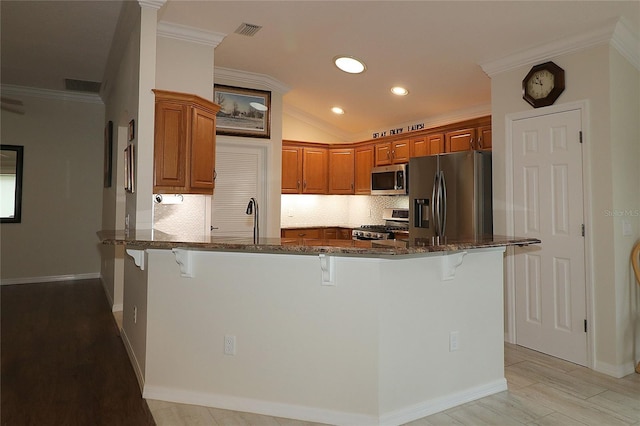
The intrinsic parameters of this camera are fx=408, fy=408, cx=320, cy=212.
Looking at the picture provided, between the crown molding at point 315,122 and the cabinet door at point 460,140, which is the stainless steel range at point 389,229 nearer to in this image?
the cabinet door at point 460,140

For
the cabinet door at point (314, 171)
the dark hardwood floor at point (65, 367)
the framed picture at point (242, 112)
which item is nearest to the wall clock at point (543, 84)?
the framed picture at point (242, 112)

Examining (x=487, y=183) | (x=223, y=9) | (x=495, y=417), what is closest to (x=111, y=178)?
(x=223, y=9)

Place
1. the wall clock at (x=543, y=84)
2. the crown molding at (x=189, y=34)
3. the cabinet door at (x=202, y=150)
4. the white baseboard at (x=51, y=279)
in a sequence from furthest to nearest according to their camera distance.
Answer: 1. the white baseboard at (x=51, y=279)
2. the crown molding at (x=189, y=34)
3. the cabinet door at (x=202, y=150)
4. the wall clock at (x=543, y=84)

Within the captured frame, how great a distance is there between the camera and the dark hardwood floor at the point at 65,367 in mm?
2408

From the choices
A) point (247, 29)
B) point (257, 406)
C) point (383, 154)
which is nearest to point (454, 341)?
point (257, 406)

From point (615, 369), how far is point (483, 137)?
8.29 feet

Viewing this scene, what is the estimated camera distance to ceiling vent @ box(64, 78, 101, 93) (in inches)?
227

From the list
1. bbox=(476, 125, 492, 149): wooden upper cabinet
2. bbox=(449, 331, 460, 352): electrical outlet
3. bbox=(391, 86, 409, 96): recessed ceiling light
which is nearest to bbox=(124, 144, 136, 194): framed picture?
bbox=(449, 331, 460, 352): electrical outlet

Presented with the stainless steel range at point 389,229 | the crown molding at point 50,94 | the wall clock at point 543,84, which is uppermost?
the crown molding at point 50,94

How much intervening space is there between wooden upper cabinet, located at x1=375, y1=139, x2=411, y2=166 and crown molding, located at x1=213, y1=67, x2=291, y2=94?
1.68m

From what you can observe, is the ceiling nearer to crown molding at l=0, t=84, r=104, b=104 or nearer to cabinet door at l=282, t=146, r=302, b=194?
crown molding at l=0, t=84, r=104, b=104

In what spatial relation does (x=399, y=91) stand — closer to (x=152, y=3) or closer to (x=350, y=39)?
(x=350, y=39)

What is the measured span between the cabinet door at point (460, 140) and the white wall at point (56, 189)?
544 centimetres

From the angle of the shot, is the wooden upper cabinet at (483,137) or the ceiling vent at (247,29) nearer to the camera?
the ceiling vent at (247,29)
